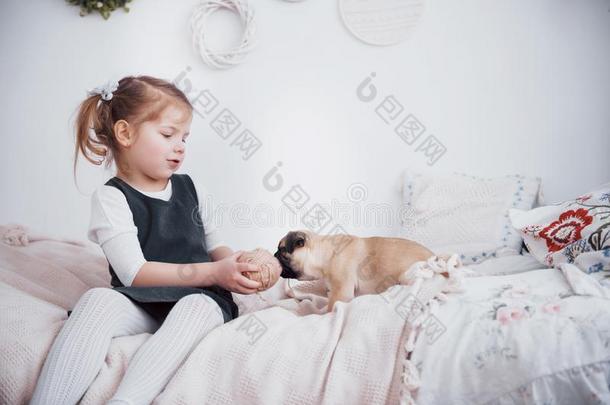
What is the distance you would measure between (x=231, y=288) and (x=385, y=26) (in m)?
0.96

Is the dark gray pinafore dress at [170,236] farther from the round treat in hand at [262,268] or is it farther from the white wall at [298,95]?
the white wall at [298,95]

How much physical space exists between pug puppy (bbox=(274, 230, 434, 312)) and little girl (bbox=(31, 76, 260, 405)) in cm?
18

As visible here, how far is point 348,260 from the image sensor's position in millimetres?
1246

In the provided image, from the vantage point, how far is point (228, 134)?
1.52m

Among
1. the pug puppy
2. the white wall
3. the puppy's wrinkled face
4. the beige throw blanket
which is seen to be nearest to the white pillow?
the white wall

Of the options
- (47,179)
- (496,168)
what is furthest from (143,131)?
(496,168)

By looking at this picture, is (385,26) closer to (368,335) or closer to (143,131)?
(143,131)

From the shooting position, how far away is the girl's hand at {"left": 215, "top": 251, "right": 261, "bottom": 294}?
962 mm

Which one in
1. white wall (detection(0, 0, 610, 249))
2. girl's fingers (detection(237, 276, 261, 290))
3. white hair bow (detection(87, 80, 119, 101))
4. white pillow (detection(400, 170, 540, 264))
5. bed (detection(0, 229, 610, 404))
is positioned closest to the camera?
bed (detection(0, 229, 610, 404))

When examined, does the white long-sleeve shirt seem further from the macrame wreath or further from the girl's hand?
the macrame wreath

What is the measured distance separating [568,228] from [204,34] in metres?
1.13

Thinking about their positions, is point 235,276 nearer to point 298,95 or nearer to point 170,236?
point 170,236

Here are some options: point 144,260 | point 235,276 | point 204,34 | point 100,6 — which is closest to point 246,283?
point 235,276

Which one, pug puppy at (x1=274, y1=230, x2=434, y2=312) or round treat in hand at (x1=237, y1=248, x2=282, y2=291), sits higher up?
round treat in hand at (x1=237, y1=248, x2=282, y2=291)
